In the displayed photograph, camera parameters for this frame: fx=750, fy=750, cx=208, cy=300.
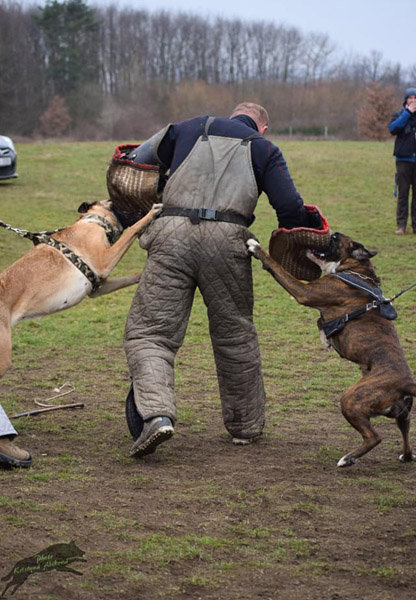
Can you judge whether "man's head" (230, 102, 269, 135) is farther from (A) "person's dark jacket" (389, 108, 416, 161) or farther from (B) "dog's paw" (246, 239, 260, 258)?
(A) "person's dark jacket" (389, 108, 416, 161)

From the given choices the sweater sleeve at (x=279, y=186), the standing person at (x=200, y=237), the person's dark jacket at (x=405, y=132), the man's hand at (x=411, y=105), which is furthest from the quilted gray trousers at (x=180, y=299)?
the man's hand at (x=411, y=105)

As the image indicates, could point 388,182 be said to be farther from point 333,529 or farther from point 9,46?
point 9,46

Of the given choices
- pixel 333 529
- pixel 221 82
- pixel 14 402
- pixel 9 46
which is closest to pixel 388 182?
pixel 14 402

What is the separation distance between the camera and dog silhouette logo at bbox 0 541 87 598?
2951 millimetres

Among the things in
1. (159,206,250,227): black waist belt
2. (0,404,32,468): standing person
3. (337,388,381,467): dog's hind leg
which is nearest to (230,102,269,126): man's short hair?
(159,206,250,227): black waist belt

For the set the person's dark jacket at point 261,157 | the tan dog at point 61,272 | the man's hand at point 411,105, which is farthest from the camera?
the man's hand at point 411,105

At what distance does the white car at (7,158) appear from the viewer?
15248 millimetres

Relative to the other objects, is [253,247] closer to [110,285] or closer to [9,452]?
[110,285]

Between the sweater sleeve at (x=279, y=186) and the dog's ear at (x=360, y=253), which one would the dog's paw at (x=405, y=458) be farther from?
the sweater sleeve at (x=279, y=186)

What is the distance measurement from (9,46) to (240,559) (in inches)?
2719

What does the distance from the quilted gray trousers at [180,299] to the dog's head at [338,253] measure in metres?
0.52

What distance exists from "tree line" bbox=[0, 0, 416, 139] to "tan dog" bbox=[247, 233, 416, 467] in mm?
36750

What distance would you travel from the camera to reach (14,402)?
600cm

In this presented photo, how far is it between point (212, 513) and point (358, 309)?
1.71 metres
